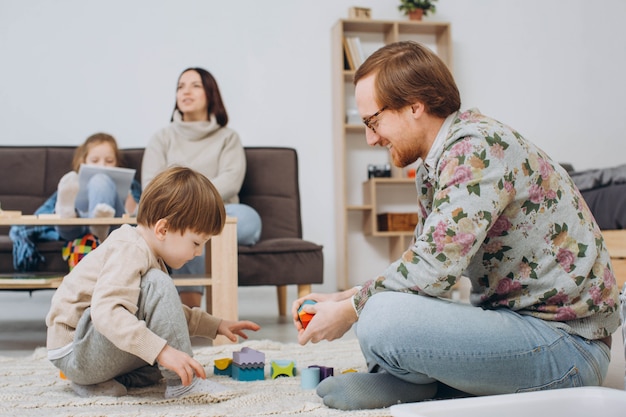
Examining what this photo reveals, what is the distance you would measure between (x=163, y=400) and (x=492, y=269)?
687 millimetres

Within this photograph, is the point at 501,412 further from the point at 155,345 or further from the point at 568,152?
the point at 568,152

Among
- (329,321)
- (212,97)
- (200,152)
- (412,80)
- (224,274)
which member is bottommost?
(224,274)

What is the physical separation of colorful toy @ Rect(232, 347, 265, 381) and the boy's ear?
1.30ft

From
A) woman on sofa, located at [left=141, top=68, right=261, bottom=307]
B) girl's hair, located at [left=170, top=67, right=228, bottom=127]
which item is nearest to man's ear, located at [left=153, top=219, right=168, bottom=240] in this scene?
woman on sofa, located at [left=141, top=68, right=261, bottom=307]

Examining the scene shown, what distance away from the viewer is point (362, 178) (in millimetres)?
4852

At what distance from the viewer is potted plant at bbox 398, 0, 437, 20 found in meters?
4.76

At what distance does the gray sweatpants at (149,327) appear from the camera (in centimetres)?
140

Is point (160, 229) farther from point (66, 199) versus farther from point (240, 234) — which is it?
point (240, 234)


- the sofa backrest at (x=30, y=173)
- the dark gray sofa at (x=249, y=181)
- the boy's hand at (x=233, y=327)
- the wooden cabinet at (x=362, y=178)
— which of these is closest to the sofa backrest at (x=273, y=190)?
the dark gray sofa at (x=249, y=181)

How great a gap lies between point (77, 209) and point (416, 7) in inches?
114

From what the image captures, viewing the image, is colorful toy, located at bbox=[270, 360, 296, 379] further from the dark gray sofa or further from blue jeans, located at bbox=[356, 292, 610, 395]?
the dark gray sofa

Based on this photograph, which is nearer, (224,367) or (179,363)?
(179,363)

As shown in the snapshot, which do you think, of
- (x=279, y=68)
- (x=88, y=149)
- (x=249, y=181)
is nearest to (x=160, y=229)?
(x=88, y=149)

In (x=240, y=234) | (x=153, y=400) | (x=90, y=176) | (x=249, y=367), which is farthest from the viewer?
(x=240, y=234)
